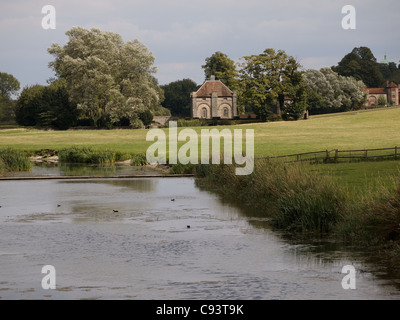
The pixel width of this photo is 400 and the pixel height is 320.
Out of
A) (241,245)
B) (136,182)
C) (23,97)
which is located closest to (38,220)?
(241,245)

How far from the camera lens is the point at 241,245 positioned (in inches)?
768

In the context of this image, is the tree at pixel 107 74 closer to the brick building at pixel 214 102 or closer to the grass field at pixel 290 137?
the grass field at pixel 290 137

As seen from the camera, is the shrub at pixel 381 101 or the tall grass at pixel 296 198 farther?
the shrub at pixel 381 101

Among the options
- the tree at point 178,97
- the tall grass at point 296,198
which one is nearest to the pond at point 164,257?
the tall grass at point 296,198

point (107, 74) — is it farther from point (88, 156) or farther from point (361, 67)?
point (361, 67)

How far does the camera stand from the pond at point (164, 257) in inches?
567

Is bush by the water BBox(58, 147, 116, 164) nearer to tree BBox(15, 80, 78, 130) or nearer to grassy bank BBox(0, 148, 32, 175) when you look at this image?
grassy bank BBox(0, 148, 32, 175)

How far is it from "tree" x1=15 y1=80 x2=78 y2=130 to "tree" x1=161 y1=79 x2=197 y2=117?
176ft

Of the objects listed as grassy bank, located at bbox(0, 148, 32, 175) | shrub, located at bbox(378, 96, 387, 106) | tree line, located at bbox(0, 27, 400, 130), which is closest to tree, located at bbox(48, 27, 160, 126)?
tree line, located at bbox(0, 27, 400, 130)

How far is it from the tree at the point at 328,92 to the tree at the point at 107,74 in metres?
36.5

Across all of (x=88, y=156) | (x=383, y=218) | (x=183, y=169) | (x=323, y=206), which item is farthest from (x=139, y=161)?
(x=383, y=218)

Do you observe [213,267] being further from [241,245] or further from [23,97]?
[23,97]

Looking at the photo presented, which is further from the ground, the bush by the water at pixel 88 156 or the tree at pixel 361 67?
the tree at pixel 361 67

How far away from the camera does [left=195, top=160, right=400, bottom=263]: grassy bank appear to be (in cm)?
1767
